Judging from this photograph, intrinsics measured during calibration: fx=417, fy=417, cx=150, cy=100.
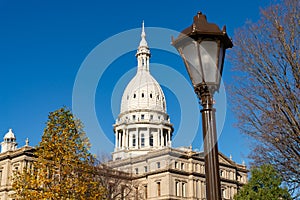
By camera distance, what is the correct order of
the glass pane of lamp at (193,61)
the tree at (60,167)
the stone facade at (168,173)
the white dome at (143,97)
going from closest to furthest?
1. the glass pane of lamp at (193,61)
2. the tree at (60,167)
3. the stone facade at (168,173)
4. the white dome at (143,97)

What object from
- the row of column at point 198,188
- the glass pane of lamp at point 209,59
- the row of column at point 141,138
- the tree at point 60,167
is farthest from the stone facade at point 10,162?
the glass pane of lamp at point 209,59

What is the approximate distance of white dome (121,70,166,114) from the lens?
99.7m

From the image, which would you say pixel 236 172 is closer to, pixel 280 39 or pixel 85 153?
pixel 85 153

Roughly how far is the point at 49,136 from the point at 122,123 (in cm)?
7528

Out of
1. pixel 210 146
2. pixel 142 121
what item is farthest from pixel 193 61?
pixel 142 121

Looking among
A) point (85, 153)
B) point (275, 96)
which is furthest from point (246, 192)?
point (275, 96)

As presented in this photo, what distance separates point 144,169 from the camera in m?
75.4

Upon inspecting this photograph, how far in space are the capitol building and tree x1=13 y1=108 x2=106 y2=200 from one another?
32999 mm

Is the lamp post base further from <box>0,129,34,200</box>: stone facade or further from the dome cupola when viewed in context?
the dome cupola

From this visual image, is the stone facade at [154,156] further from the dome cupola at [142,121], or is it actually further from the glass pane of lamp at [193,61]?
the glass pane of lamp at [193,61]

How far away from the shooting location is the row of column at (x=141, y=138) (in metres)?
92.6

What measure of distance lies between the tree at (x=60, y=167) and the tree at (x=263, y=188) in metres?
13.4

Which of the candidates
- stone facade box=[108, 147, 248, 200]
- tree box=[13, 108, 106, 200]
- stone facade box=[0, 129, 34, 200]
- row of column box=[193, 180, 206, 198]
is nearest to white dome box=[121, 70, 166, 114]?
stone facade box=[108, 147, 248, 200]

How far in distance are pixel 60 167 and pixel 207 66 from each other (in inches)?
660
